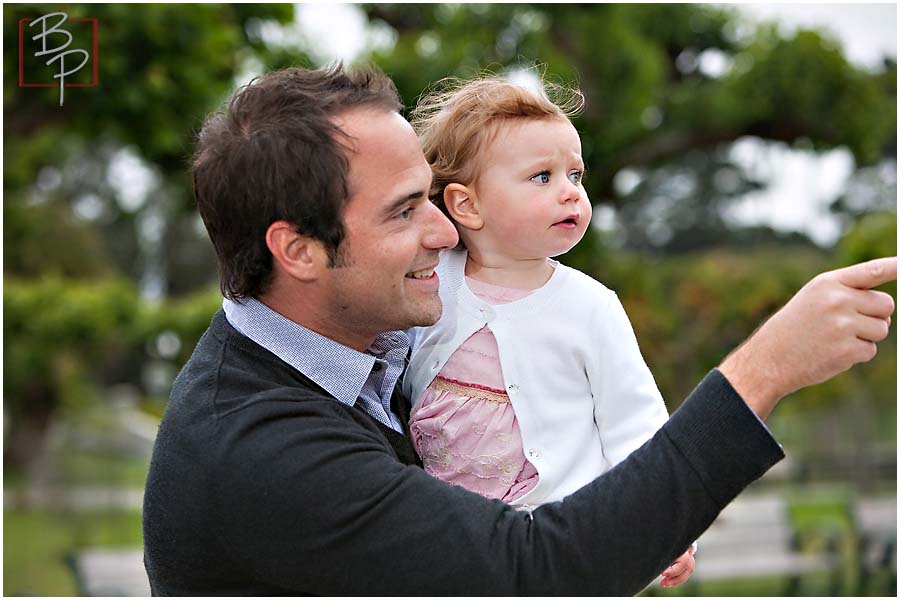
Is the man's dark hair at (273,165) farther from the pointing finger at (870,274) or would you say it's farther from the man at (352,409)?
the pointing finger at (870,274)

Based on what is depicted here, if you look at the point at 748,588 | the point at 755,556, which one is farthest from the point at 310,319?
the point at 748,588

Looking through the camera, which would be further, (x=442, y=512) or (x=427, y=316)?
(x=427, y=316)

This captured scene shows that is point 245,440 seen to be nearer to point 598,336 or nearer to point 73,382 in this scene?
point 598,336

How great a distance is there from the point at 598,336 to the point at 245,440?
603 millimetres

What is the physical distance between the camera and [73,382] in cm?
1912

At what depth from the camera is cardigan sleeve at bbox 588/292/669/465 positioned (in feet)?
6.19

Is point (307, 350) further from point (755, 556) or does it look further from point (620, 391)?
point (755, 556)

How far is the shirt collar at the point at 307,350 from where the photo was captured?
5.94ft

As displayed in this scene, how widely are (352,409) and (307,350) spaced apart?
120 mm

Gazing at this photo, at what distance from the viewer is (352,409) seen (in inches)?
70.5

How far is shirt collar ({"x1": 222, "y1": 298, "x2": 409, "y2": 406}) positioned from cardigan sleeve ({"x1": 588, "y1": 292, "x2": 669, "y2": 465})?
365mm

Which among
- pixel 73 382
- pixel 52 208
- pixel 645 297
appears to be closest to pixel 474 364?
pixel 645 297

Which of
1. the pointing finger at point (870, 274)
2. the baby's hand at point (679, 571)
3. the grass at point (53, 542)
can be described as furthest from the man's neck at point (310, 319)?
the grass at point (53, 542)

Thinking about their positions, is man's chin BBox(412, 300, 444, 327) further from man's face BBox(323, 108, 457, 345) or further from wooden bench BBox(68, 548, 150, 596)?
wooden bench BBox(68, 548, 150, 596)
